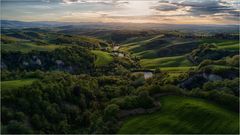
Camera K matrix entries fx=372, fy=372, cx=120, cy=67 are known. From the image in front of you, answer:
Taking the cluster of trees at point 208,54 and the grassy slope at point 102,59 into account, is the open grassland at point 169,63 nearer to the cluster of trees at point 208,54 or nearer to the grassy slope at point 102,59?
the cluster of trees at point 208,54

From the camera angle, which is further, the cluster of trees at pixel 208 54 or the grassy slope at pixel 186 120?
the cluster of trees at pixel 208 54

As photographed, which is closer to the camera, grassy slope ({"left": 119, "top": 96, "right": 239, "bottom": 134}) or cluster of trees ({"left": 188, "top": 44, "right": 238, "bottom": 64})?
grassy slope ({"left": 119, "top": 96, "right": 239, "bottom": 134})

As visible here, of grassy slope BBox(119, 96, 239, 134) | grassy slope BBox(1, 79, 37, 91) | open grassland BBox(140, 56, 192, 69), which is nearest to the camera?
grassy slope BBox(119, 96, 239, 134)

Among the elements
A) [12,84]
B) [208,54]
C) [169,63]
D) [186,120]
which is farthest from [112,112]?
[208,54]

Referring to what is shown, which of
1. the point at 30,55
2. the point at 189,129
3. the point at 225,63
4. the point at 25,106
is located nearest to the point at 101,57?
the point at 30,55

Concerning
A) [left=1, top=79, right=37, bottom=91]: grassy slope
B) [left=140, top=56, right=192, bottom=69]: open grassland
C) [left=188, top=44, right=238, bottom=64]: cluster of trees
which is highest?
[left=1, top=79, right=37, bottom=91]: grassy slope

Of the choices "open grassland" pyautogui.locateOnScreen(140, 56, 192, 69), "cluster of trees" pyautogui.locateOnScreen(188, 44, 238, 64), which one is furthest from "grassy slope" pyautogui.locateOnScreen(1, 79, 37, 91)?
"cluster of trees" pyautogui.locateOnScreen(188, 44, 238, 64)

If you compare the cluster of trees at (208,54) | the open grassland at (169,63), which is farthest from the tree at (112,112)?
the cluster of trees at (208,54)

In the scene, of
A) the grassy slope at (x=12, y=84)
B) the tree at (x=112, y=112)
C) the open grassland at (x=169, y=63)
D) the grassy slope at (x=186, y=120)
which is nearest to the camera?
the grassy slope at (x=186, y=120)

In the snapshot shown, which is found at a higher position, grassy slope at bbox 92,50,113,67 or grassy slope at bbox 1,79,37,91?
grassy slope at bbox 1,79,37,91

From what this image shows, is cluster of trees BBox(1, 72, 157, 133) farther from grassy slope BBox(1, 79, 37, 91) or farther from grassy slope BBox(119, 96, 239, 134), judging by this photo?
grassy slope BBox(119, 96, 239, 134)
